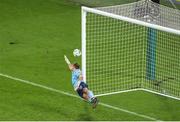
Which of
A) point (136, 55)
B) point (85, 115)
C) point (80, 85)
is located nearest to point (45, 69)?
point (136, 55)

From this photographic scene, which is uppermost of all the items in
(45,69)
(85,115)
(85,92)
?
(85,92)

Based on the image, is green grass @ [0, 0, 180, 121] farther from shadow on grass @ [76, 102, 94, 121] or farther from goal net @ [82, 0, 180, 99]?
goal net @ [82, 0, 180, 99]

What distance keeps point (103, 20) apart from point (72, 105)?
6201 millimetres

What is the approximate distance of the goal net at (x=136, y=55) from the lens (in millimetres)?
16734

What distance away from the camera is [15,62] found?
18.5 metres

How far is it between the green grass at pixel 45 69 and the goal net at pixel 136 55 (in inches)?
22.3

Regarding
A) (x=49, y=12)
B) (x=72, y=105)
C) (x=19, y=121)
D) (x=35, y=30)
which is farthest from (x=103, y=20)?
(x=19, y=121)

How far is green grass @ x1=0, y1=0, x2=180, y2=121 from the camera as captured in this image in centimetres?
1483

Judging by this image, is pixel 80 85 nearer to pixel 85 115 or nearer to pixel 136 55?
pixel 85 115

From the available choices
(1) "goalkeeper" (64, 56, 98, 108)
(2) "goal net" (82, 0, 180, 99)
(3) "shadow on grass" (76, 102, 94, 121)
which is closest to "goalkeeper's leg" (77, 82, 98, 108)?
(1) "goalkeeper" (64, 56, 98, 108)

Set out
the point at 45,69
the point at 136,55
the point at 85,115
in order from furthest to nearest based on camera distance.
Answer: the point at 136,55 < the point at 45,69 < the point at 85,115

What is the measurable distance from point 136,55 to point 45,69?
2716mm

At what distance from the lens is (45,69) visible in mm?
18016

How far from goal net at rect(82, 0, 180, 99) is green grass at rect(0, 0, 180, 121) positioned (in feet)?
1.86
